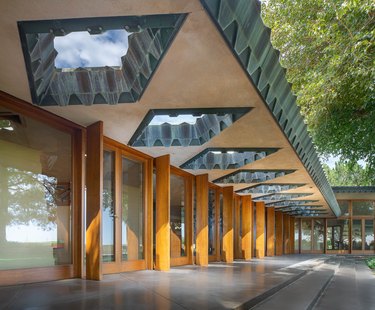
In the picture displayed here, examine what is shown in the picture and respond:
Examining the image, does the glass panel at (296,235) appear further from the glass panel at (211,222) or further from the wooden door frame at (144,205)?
the wooden door frame at (144,205)

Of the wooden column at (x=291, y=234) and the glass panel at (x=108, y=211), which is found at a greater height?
the glass panel at (x=108, y=211)

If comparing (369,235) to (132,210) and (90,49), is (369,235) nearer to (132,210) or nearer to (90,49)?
(132,210)

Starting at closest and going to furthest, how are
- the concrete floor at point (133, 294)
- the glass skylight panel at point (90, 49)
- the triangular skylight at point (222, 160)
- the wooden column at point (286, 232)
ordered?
the concrete floor at point (133, 294) < the glass skylight panel at point (90, 49) < the triangular skylight at point (222, 160) < the wooden column at point (286, 232)

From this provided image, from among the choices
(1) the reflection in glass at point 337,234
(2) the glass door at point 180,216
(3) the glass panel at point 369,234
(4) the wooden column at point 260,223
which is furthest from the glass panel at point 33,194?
(3) the glass panel at point 369,234

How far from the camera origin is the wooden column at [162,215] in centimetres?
964

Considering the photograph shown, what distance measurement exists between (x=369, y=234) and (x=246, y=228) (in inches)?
593

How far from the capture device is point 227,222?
49.7ft

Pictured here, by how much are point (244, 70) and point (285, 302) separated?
3.44m

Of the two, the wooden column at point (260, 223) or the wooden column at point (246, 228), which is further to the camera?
the wooden column at point (260, 223)

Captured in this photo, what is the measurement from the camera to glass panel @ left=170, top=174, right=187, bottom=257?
445 inches

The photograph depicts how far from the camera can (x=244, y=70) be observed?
4.80m

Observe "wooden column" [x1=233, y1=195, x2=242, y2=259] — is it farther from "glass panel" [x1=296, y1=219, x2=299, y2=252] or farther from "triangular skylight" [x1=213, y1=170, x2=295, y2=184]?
"glass panel" [x1=296, y1=219, x2=299, y2=252]

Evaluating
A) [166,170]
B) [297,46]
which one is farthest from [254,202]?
[166,170]

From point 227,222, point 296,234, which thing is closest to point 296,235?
point 296,234
